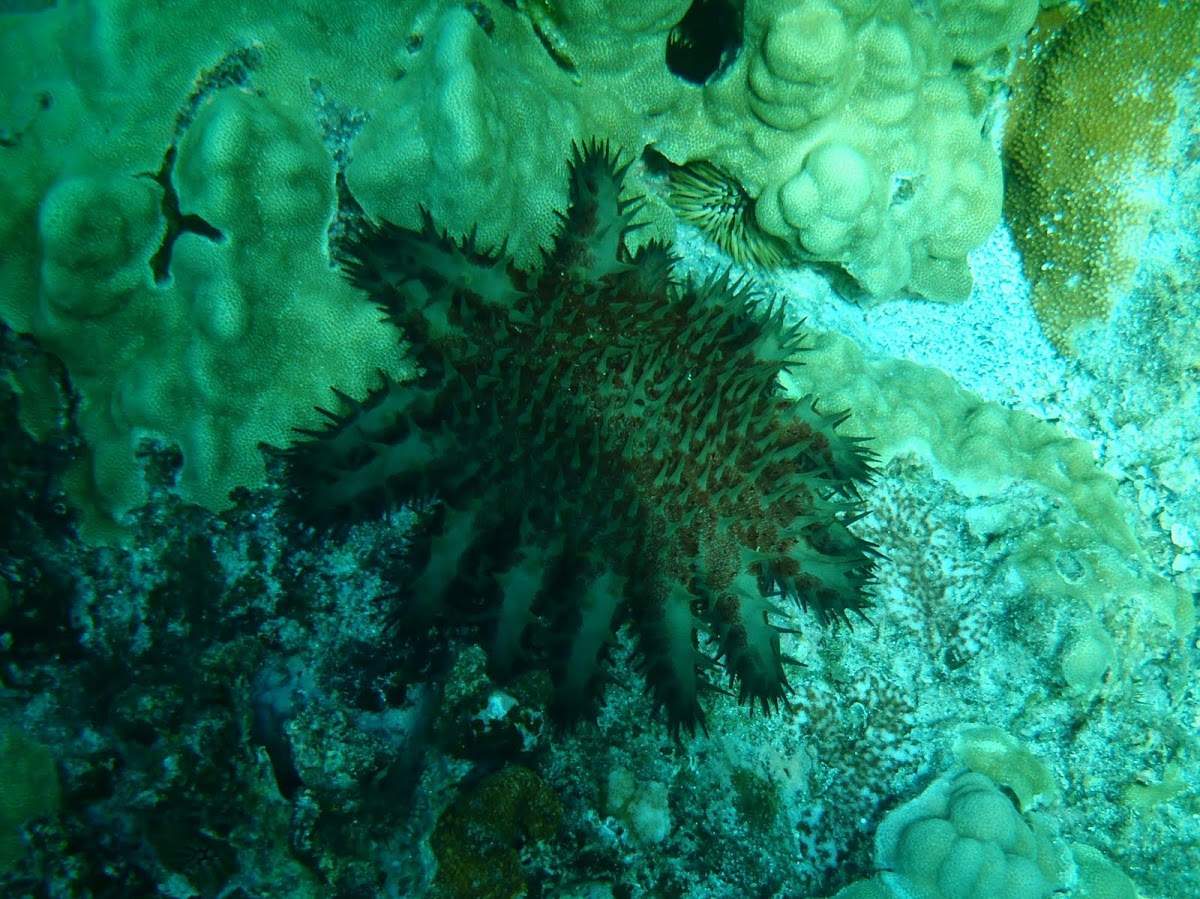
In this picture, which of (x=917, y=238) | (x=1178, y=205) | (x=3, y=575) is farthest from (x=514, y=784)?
(x=1178, y=205)

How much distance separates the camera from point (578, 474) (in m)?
2.53

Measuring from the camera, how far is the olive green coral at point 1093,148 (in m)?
3.84

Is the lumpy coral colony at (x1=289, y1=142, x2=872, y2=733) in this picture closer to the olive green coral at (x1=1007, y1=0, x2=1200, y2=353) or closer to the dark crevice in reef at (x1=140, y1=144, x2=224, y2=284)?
the dark crevice in reef at (x1=140, y1=144, x2=224, y2=284)

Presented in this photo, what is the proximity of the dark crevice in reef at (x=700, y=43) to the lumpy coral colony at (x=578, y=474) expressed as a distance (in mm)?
1470

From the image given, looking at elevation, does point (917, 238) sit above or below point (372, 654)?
above

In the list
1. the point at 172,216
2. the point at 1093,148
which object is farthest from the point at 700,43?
the point at 172,216

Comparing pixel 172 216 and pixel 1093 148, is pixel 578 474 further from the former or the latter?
pixel 1093 148

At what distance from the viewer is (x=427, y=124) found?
9.07 ft

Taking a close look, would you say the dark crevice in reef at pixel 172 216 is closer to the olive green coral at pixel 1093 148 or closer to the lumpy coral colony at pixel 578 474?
the lumpy coral colony at pixel 578 474

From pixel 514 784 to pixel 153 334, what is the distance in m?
2.23

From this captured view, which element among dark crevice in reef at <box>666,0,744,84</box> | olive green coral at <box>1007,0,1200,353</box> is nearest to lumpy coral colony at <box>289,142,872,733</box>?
dark crevice in reef at <box>666,0,744,84</box>

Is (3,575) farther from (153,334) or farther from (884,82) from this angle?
(884,82)

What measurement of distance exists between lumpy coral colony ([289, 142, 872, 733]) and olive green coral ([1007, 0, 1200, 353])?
2687 mm

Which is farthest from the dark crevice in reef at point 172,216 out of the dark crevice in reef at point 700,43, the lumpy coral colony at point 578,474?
the dark crevice in reef at point 700,43
